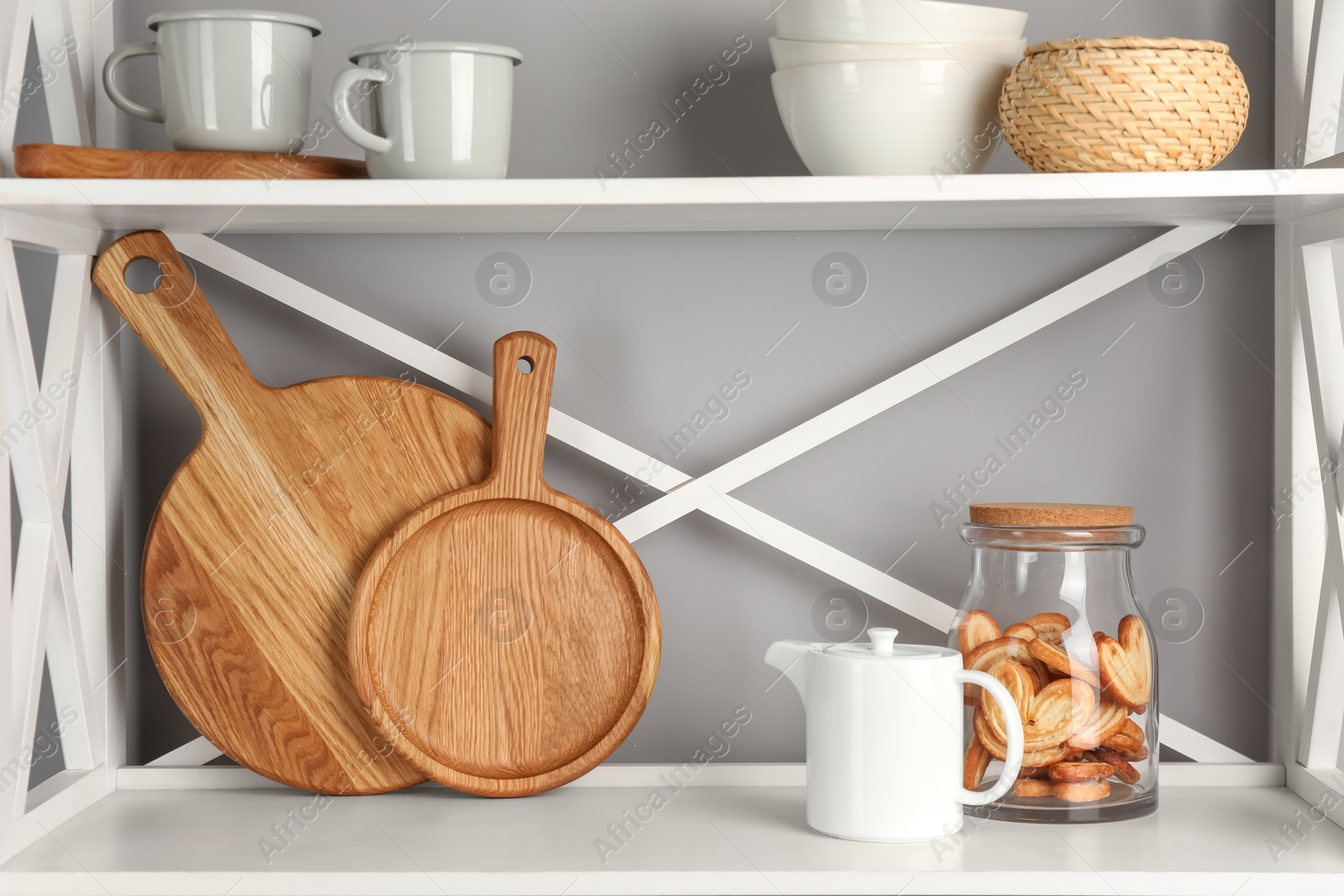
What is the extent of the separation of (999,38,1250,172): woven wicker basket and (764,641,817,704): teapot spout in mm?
381

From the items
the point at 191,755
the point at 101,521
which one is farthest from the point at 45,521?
the point at 191,755

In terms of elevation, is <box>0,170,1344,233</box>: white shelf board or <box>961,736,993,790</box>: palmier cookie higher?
<box>0,170,1344,233</box>: white shelf board

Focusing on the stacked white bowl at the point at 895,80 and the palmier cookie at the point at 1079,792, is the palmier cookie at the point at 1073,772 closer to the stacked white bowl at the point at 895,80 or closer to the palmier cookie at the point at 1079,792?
the palmier cookie at the point at 1079,792

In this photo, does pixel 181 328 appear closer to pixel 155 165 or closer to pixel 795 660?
pixel 155 165

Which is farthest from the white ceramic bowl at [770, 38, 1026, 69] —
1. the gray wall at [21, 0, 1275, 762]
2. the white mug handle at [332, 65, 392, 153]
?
the white mug handle at [332, 65, 392, 153]

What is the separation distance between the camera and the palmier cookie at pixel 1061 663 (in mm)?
807

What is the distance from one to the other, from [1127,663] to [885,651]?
0.18 meters

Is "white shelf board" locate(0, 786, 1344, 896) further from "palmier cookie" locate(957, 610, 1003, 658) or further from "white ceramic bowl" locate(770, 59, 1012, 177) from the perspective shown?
"white ceramic bowl" locate(770, 59, 1012, 177)

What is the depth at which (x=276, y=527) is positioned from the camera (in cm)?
90

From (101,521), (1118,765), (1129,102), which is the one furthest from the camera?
(101,521)

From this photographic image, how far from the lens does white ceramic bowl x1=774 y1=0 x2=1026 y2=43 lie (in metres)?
0.77

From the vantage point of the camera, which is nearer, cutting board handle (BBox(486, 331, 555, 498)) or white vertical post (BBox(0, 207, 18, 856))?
white vertical post (BBox(0, 207, 18, 856))

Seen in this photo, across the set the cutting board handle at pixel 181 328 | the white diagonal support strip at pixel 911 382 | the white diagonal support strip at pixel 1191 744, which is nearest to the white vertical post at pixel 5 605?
the cutting board handle at pixel 181 328

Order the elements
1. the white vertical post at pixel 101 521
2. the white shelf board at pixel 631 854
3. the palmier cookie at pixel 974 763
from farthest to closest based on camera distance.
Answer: the white vertical post at pixel 101 521, the palmier cookie at pixel 974 763, the white shelf board at pixel 631 854
